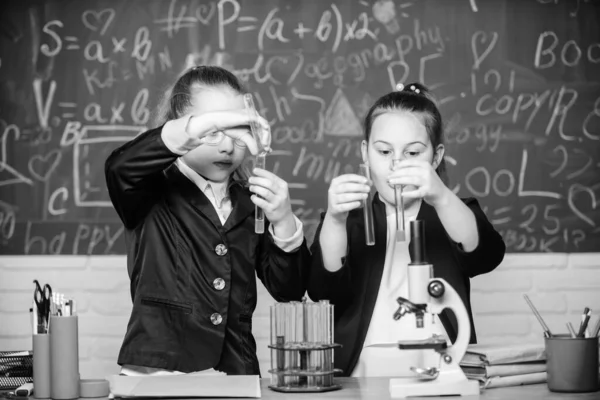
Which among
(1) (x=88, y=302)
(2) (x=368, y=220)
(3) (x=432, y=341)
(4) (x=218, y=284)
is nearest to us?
(3) (x=432, y=341)

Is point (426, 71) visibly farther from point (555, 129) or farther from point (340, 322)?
point (340, 322)

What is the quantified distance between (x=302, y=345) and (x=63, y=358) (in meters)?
0.40

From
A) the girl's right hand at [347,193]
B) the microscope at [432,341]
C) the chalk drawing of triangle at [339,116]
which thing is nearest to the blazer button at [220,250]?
the girl's right hand at [347,193]

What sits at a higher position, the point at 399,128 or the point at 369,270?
the point at 399,128

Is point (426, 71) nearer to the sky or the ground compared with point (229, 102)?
nearer to the sky

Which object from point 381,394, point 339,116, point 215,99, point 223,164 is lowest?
point 381,394

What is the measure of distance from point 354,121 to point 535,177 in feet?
2.21

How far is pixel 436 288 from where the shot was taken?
137 centimetres

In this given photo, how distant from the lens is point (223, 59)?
2912 mm

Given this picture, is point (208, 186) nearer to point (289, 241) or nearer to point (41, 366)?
point (289, 241)

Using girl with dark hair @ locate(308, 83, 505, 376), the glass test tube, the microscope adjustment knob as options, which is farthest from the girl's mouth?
the microscope adjustment knob

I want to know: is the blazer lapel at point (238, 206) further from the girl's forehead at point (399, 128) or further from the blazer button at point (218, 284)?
the girl's forehead at point (399, 128)

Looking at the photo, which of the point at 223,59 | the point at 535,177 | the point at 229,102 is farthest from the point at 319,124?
the point at 229,102

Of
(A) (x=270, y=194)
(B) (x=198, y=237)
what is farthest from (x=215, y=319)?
(A) (x=270, y=194)
